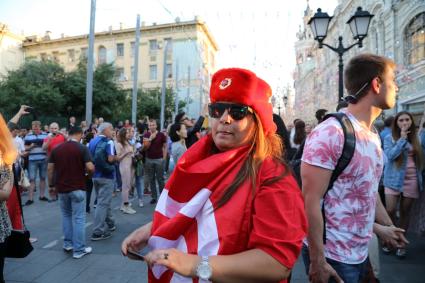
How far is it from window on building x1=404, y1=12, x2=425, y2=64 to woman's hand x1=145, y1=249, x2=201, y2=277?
17.1 meters

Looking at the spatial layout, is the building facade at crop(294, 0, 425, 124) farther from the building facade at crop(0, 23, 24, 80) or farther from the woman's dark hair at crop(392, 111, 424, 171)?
the building facade at crop(0, 23, 24, 80)

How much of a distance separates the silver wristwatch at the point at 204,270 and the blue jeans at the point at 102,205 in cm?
513

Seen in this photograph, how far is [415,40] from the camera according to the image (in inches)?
639

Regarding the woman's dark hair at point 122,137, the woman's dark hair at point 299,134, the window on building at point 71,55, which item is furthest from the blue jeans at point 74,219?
the window on building at point 71,55

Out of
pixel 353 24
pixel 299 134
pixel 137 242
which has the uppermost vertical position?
pixel 353 24

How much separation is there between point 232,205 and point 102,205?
5.14 meters

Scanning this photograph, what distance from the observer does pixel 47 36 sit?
A: 59562mm

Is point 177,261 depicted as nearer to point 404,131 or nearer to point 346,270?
point 346,270

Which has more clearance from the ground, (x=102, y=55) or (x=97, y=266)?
(x=102, y=55)

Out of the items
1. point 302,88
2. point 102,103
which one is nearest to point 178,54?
point 302,88

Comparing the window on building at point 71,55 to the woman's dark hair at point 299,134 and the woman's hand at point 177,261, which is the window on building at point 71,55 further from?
the woman's hand at point 177,261

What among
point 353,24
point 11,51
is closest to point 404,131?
point 353,24

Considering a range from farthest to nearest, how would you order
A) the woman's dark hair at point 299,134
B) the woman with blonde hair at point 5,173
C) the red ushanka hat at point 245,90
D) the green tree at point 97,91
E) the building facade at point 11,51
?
the building facade at point 11,51
the green tree at point 97,91
the woman's dark hair at point 299,134
the woman with blonde hair at point 5,173
the red ushanka hat at point 245,90

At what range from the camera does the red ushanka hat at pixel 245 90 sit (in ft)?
4.97
